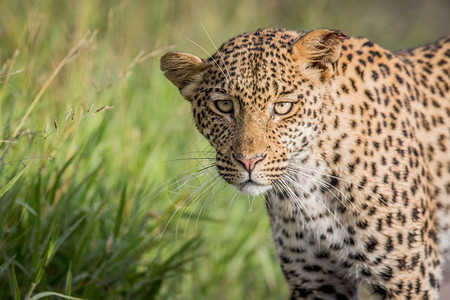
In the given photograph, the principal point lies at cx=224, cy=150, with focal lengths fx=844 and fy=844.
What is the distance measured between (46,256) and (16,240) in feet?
0.80

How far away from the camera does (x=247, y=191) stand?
14.5 feet

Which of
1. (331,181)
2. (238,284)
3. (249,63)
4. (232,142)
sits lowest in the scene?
(238,284)

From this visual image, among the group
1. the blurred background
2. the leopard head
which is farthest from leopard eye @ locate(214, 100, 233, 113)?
the blurred background

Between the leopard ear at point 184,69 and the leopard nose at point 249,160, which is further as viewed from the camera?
the leopard ear at point 184,69

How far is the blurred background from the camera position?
4.63 metres

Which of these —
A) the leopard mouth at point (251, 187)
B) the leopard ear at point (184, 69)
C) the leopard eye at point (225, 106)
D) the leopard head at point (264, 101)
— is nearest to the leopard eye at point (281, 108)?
the leopard head at point (264, 101)

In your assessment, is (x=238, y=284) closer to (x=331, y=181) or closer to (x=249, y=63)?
(x=331, y=181)

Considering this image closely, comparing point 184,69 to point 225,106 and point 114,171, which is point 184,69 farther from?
point 114,171

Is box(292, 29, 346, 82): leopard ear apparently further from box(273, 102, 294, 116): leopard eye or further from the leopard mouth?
the leopard mouth

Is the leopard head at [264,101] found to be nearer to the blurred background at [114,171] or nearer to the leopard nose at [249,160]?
the leopard nose at [249,160]

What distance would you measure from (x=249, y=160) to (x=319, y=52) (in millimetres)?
724

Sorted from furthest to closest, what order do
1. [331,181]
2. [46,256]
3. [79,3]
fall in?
[79,3], [331,181], [46,256]

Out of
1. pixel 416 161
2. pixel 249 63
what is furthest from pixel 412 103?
pixel 249 63

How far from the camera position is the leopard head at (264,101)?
432cm
